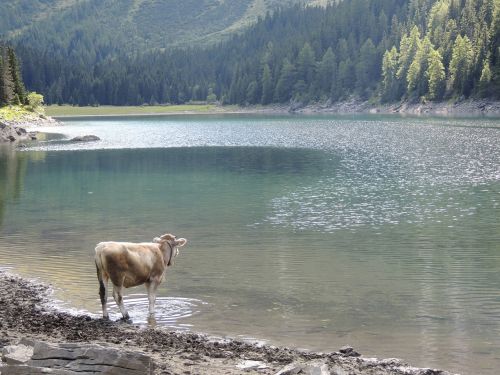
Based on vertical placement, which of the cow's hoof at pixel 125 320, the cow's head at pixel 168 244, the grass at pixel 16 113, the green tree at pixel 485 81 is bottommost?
the cow's hoof at pixel 125 320

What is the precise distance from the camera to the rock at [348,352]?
50.0 feet

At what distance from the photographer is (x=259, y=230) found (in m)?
32.7

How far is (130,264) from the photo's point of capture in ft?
58.9

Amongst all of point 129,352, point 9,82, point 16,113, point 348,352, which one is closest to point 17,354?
point 129,352

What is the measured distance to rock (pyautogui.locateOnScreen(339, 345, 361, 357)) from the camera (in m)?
15.2

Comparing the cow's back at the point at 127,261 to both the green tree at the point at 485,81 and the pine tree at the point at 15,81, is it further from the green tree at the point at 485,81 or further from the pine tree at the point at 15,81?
the green tree at the point at 485,81

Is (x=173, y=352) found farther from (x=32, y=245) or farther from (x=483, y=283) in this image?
(x=32, y=245)

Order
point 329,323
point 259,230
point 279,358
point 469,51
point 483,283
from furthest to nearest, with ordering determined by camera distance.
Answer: point 469,51 → point 259,230 → point 483,283 → point 329,323 → point 279,358

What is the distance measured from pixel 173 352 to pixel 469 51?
170 metres

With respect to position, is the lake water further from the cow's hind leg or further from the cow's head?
the cow's head

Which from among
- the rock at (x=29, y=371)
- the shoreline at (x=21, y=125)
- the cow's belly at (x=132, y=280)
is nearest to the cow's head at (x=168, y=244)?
the cow's belly at (x=132, y=280)

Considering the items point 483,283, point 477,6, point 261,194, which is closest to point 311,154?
point 261,194

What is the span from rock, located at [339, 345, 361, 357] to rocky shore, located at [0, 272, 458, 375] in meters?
0.02

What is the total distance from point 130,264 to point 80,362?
6091 mm
